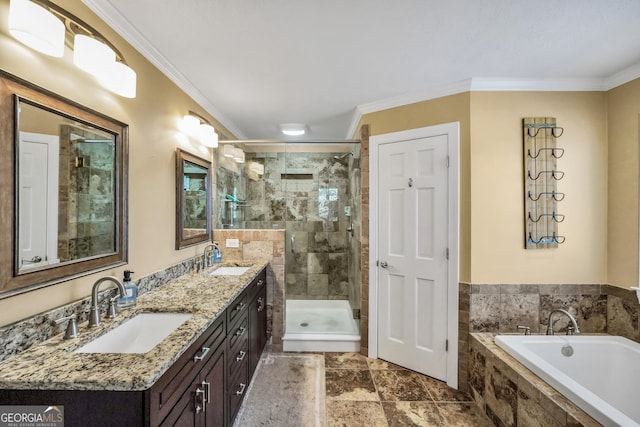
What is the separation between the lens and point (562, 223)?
197 cm

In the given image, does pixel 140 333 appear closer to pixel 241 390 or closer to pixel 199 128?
pixel 241 390

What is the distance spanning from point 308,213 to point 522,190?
2344 millimetres

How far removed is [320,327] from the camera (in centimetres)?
293

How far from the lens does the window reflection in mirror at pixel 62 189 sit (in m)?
0.96

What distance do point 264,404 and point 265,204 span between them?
211 centimetres

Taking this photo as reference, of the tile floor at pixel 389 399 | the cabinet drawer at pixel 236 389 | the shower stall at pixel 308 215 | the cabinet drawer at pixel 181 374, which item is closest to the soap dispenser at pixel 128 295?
the cabinet drawer at pixel 181 374

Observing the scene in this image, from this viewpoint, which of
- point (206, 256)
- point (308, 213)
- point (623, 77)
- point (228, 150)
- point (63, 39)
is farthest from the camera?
point (308, 213)

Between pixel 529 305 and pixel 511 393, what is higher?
pixel 529 305

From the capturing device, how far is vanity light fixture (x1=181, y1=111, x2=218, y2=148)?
6.72 ft

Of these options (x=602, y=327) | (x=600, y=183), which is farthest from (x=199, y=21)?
(x=602, y=327)

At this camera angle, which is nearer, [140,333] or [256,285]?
[140,333]

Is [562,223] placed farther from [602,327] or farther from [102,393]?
[102,393]

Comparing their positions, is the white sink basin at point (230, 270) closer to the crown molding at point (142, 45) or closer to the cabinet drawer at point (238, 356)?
the cabinet drawer at point (238, 356)

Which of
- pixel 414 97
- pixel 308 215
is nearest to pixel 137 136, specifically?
pixel 414 97
